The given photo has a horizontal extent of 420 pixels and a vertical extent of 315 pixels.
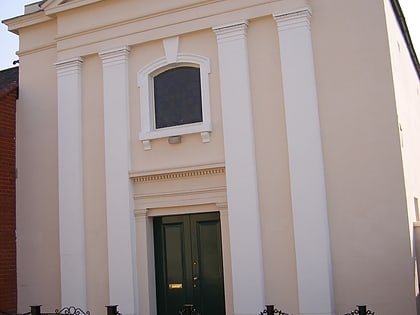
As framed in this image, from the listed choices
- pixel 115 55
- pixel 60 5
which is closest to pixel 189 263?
pixel 115 55

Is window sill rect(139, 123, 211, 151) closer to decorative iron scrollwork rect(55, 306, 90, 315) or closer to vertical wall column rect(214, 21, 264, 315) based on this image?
vertical wall column rect(214, 21, 264, 315)

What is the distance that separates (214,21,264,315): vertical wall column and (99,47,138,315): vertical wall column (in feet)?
7.34

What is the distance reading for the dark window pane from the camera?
12430 mm

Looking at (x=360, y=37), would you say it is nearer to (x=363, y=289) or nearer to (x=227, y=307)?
(x=363, y=289)

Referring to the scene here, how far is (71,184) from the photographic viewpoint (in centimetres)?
1319

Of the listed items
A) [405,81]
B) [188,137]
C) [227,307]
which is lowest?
[227,307]

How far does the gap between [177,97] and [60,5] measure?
11.8 ft

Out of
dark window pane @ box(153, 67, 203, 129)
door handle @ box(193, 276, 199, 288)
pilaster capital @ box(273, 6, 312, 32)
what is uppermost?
pilaster capital @ box(273, 6, 312, 32)

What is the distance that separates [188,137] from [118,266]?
9.75 ft

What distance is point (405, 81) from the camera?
43.8ft

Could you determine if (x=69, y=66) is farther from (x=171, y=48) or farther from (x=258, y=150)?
(x=258, y=150)

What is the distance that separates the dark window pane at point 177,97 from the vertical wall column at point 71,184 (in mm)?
1899

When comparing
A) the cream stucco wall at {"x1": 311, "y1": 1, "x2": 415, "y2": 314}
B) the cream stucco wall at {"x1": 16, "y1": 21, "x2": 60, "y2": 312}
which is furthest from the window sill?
the cream stucco wall at {"x1": 16, "y1": 21, "x2": 60, "y2": 312}

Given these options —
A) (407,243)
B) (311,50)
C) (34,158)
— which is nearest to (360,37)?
(311,50)
